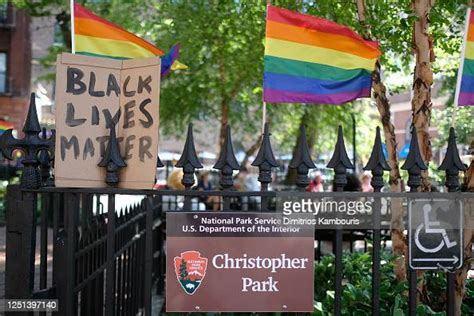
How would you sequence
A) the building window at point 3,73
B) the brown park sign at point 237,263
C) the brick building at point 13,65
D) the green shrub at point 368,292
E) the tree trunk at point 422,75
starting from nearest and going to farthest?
the brown park sign at point 237,263 < the green shrub at point 368,292 < the tree trunk at point 422,75 < the brick building at point 13,65 < the building window at point 3,73

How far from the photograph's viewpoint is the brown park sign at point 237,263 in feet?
9.21

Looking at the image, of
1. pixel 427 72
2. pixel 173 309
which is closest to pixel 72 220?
pixel 173 309

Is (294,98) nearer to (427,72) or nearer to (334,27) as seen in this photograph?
(334,27)

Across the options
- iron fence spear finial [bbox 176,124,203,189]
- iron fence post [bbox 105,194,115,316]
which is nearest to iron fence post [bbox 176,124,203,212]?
iron fence spear finial [bbox 176,124,203,189]

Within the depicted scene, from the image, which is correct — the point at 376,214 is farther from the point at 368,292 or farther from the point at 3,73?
the point at 3,73

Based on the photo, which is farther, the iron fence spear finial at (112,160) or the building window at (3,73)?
the building window at (3,73)

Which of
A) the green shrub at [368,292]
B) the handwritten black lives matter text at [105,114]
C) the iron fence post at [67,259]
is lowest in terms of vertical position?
the green shrub at [368,292]

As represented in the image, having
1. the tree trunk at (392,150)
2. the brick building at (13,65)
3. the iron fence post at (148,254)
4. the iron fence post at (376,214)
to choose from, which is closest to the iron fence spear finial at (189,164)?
the iron fence post at (148,254)

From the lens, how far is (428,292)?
5031mm

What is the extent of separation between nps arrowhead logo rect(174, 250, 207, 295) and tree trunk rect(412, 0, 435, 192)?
233 cm

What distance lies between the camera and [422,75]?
4.58 meters

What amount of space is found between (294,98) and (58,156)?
2.18 meters

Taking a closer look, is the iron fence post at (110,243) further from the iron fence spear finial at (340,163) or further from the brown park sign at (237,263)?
the iron fence spear finial at (340,163)

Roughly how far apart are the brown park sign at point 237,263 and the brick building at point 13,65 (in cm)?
2923
